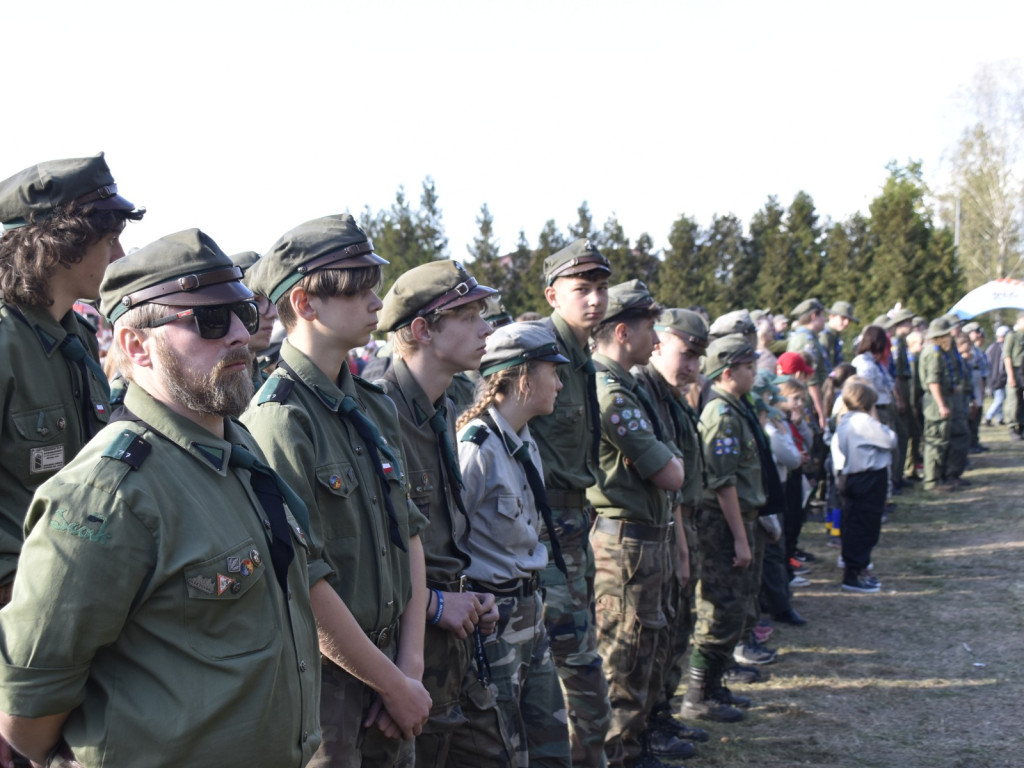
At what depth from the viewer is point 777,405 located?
873 cm

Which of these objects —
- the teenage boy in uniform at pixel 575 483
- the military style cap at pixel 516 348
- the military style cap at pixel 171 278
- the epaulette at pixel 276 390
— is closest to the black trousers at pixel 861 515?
the teenage boy in uniform at pixel 575 483

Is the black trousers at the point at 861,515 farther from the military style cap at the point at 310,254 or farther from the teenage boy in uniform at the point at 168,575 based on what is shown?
the teenage boy in uniform at the point at 168,575

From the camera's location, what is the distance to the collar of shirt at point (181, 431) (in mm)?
2205

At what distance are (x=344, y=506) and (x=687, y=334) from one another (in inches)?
138

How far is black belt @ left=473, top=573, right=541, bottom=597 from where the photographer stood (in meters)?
3.86

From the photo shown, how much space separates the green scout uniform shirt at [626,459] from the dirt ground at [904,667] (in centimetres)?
154

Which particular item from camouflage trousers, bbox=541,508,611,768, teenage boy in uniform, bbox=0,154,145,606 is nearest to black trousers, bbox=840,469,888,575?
camouflage trousers, bbox=541,508,611,768

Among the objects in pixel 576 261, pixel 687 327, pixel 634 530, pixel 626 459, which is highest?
pixel 576 261

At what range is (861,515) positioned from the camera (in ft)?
29.9

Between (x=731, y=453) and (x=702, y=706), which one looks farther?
(x=731, y=453)

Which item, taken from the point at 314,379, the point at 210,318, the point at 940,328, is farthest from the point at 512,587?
the point at 940,328

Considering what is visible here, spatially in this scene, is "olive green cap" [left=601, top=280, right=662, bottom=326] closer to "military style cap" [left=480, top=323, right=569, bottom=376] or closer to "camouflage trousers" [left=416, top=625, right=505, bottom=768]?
"military style cap" [left=480, top=323, right=569, bottom=376]

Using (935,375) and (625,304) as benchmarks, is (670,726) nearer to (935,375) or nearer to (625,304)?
(625,304)

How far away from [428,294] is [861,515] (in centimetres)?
670
